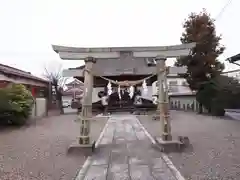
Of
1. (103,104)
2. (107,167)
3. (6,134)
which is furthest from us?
(103,104)

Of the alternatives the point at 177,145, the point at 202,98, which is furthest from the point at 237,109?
the point at 177,145

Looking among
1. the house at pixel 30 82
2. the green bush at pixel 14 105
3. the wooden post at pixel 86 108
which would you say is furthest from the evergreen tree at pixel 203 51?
the wooden post at pixel 86 108

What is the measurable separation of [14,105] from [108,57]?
5.94m

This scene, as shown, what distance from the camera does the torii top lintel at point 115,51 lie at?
27.1ft

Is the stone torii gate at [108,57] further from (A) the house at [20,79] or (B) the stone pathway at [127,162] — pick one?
(A) the house at [20,79]

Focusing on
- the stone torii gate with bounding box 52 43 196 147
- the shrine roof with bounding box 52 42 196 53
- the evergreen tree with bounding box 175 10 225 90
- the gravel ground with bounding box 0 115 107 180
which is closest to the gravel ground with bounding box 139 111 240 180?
the stone torii gate with bounding box 52 43 196 147

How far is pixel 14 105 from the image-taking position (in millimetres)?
12414

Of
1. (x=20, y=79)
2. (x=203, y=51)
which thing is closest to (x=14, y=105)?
(x=20, y=79)

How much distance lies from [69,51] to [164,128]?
343 cm

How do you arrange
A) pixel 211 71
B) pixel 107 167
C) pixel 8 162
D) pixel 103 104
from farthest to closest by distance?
pixel 103 104, pixel 211 71, pixel 8 162, pixel 107 167

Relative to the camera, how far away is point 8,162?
6.93 metres

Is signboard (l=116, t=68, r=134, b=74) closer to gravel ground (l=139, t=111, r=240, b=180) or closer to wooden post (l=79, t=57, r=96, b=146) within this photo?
wooden post (l=79, t=57, r=96, b=146)

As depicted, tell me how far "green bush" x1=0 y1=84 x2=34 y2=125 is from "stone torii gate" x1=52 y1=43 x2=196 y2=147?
4908 mm

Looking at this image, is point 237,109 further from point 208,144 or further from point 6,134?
point 6,134
